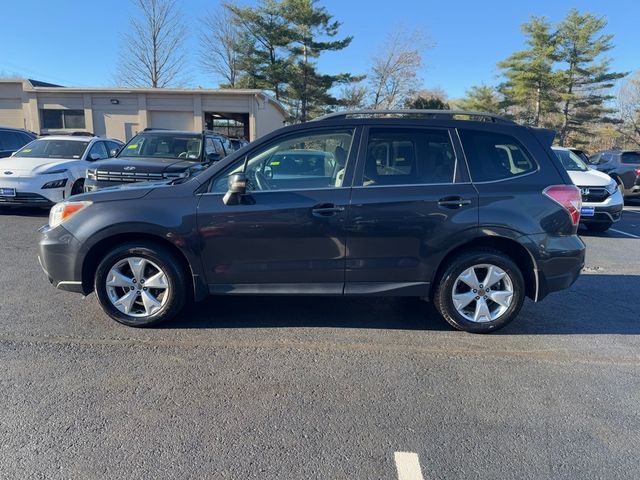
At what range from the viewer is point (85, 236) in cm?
374

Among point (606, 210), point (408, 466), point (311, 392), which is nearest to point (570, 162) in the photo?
point (606, 210)

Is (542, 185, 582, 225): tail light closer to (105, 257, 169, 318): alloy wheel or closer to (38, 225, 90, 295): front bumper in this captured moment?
(105, 257, 169, 318): alloy wheel

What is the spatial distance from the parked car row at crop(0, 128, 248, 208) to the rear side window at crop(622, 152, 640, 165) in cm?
1290

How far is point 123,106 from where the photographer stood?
25875mm

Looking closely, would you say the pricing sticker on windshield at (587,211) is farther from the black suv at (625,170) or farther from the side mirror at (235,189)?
the side mirror at (235,189)

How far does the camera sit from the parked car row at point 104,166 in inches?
304

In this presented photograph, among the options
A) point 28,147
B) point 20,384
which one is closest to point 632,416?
point 20,384

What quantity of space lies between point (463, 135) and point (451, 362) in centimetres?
196

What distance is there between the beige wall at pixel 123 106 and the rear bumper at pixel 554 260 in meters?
23.2

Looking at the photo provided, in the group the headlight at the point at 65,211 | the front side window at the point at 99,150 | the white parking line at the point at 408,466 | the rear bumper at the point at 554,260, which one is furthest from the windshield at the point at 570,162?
the front side window at the point at 99,150

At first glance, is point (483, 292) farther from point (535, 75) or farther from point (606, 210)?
point (535, 75)

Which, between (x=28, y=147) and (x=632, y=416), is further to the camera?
(x=28, y=147)

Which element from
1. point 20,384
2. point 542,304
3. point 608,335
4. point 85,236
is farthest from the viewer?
point 542,304

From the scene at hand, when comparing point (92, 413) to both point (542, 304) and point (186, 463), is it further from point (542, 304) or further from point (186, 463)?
point (542, 304)
